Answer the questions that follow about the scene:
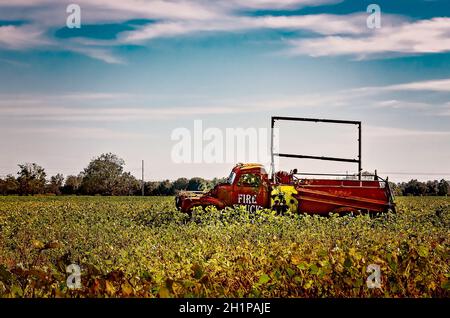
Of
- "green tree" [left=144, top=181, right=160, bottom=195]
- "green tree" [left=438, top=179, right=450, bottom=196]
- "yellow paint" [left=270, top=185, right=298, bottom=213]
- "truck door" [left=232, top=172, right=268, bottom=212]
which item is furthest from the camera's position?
"green tree" [left=144, top=181, right=160, bottom=195]

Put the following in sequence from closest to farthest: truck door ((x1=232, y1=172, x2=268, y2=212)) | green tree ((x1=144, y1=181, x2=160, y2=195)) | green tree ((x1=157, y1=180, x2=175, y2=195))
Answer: truck door ((x1=232, y1=172, x2=268, y2=212)), green tree ((x1=157, y1=180, x2=175, y2=195)), green tree ((x1=144, y1=181, x2=160, y2=195))

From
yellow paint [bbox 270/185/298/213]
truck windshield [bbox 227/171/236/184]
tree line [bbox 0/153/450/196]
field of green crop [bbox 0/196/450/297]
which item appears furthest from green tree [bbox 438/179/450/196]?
field of green crop [bbox 0/196/450/297]

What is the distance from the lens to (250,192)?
19.9 m

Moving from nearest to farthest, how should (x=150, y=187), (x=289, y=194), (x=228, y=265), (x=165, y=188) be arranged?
1. (x=228, y=265)
2. (x=289, y=194)
3. (x=165, y=188)
4. (x=150, y=187)

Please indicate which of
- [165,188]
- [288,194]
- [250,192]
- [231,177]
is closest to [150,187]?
[165,188]

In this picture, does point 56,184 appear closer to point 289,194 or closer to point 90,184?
point 90,184

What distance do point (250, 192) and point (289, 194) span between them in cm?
119

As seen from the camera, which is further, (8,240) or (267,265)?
(8,240)

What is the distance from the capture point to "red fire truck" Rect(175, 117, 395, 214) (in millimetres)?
19703

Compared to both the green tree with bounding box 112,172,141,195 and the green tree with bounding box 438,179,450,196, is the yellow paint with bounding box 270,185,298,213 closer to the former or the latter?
the green tree with bounding box 438,179,450,196

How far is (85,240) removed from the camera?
14.9m
